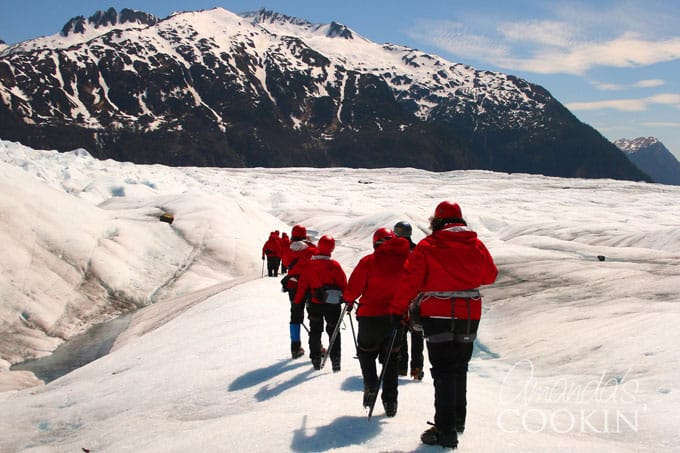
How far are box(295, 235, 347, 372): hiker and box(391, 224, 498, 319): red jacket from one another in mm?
2724

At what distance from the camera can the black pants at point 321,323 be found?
27.6ft

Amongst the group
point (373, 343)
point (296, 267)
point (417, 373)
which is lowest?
point (417, 373)

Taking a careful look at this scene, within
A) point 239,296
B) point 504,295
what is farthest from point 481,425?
point 504,295

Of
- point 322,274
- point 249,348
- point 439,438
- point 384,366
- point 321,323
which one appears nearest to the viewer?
point 439,438

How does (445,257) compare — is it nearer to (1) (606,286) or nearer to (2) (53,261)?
(1) (606,286)

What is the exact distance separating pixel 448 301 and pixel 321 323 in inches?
149

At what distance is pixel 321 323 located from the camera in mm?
8812

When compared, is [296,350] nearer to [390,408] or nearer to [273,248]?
[390,408]

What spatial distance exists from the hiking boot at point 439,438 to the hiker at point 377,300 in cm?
105

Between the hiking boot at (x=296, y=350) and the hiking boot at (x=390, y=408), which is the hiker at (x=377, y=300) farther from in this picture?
the hiking boot at (x=296, y=350)

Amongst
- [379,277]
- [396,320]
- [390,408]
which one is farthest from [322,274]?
[390,408]

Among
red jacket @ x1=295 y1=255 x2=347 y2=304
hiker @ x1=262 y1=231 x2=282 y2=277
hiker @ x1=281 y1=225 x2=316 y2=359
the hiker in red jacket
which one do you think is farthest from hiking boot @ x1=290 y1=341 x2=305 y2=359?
hiker @ x1=262 y1=231 x2=282 y2=277

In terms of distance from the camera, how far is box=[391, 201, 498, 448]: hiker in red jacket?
5.25 metres

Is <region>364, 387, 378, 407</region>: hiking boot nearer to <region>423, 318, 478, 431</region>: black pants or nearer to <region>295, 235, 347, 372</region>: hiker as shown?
<region>423, 318, 478, 431</region>: black pants
